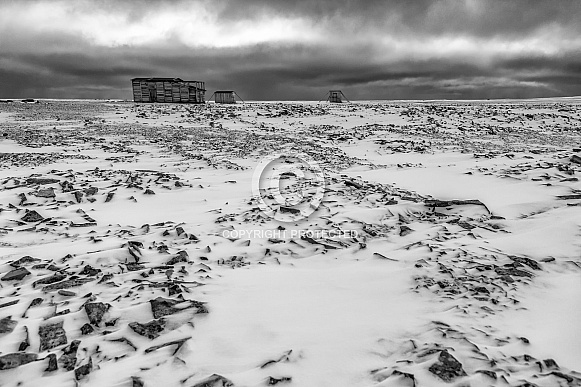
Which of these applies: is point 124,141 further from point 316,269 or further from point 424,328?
point 424,328

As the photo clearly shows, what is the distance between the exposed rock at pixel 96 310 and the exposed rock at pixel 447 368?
235 cm

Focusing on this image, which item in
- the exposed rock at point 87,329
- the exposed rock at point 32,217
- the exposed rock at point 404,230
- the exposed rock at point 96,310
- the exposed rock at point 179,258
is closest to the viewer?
the exposed rock at point 87,329

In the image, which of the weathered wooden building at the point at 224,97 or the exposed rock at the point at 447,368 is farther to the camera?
the weathered wooden building at the point at 224,97

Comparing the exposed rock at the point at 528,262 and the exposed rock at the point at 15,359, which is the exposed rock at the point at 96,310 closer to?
the exposed rock at the point at 15,359

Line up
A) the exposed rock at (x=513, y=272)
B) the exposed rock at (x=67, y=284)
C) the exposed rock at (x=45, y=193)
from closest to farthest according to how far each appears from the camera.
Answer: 1. the exposed rock at (x=67, y=284)
2. the exposed rock at (x=513, y=272)
3. the exposed rock at (x=45, y=193)

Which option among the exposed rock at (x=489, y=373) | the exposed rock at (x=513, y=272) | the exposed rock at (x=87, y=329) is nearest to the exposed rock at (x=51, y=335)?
the exposed rock at (x=87, y=329)

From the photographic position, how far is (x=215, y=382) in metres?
2.29

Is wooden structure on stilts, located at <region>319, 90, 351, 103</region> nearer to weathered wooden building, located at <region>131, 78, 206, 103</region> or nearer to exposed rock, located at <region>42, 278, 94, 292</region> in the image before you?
weathered wooden building, located at <region>131, 78, 206, 103</region>

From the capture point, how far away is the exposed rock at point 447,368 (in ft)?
7.54

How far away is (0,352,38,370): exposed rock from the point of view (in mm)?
2398

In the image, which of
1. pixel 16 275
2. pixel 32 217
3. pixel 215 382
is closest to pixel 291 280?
pixel 215 382

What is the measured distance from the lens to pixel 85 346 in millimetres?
2607

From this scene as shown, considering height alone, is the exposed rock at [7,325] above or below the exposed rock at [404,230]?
below

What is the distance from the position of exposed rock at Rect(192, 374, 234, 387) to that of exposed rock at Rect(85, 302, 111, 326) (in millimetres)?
1082
